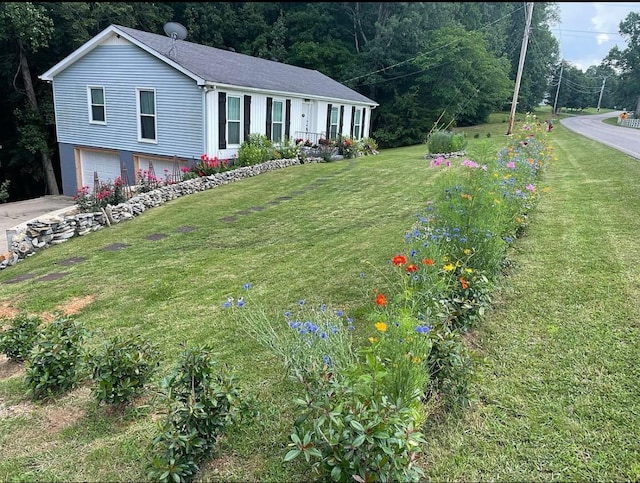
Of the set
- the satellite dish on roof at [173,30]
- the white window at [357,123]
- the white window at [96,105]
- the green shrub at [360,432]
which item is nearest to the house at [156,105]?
the white window at [96,105]

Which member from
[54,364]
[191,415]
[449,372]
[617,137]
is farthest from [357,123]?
[191,415]

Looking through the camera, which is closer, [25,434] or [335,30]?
[25,434]

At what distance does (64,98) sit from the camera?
1518cm

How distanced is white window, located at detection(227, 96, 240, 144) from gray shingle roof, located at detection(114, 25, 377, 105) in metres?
0.58

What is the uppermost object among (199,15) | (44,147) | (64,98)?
(199,15)

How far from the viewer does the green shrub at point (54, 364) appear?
118 inches

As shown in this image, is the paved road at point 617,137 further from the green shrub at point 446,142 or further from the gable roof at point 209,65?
the gable roof at point 209,65

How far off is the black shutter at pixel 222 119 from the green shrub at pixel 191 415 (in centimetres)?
1115

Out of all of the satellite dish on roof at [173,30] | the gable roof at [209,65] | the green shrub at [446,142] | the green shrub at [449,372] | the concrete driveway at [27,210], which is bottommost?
the concrete driveway at [27,210]

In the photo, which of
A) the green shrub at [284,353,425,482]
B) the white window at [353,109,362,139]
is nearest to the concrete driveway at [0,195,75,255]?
the green shrub at [284,353,425,482]

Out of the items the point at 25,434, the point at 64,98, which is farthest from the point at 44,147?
the point at 25,434

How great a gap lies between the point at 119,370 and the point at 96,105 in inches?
568

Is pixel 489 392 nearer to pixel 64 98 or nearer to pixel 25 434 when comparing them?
pixel 25 434

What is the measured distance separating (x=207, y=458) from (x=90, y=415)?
1.02m
